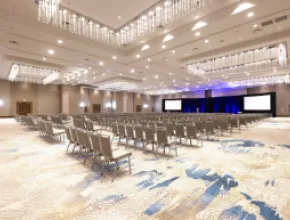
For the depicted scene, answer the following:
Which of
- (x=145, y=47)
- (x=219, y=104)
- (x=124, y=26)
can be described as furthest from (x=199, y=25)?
(x=219, y=104)

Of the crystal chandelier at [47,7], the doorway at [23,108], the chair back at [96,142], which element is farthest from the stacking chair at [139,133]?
the doorway at [23,108]

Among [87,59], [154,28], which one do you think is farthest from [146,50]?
[87,59]

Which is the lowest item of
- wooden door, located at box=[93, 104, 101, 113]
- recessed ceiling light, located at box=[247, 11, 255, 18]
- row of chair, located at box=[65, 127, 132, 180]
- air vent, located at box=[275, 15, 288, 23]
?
row of chair, located at box=[65, 127, 132, 180]

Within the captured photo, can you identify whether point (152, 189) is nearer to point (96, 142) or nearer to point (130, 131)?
point (96, 142)

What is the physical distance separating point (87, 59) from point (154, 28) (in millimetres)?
5999

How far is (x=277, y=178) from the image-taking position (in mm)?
3312

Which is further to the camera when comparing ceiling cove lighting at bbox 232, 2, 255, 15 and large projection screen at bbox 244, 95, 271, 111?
large projection screen at bbox 244, 95, 271, 111

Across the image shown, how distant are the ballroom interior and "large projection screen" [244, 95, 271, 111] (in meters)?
12.5

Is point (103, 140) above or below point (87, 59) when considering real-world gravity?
below

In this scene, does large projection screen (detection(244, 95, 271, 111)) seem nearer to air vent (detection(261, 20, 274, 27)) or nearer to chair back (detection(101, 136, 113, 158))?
air vent (detection(261, 20, 274, 27))

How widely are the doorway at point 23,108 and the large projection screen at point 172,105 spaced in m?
25.5

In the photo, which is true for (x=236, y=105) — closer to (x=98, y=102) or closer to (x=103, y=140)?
(x=98, y=102)

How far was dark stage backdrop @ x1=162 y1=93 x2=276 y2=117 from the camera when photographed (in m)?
26.5

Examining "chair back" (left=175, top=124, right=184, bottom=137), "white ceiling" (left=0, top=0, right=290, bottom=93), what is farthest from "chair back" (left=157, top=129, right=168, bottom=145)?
"white ceiling" (left=0, top=0, right=290, bottom=93)
